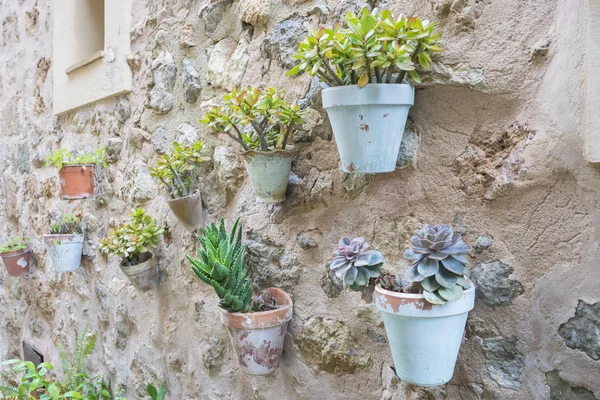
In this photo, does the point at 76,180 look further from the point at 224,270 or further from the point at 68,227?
the point at 224,270

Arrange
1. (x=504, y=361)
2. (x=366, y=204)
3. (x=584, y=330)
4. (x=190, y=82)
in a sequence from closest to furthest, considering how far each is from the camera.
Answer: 1. (x=584, y=330)
2. (x=504, y=361)
3. (x=366, y=204)
4. (x=190, y=82)

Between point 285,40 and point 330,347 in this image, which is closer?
point 330,347

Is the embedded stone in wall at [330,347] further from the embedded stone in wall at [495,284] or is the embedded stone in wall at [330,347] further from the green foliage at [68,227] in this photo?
the green foliage at [68,227]

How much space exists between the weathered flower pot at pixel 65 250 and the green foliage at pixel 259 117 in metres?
1.47

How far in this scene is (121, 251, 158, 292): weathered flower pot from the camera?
1822 mm

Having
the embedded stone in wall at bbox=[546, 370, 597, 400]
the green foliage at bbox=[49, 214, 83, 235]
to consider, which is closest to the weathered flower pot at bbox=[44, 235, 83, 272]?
the green foliage at bbox=[49, 214, 83, 235]

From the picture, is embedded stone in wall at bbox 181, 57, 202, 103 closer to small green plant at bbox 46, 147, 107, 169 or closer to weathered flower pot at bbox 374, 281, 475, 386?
small green plant at bbox 46, 147, 107, 169

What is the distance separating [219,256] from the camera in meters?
1.31

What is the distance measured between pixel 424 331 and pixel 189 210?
0.97 m

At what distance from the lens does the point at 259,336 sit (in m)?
1.30

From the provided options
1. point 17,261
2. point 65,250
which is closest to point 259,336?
point 65,250

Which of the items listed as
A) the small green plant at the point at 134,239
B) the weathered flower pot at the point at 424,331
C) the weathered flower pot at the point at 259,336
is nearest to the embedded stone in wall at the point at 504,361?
the weathered flower pot at the point at 424,331

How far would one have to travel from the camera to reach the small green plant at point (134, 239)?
1.80m

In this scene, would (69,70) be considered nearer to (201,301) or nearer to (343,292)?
(201,301)
